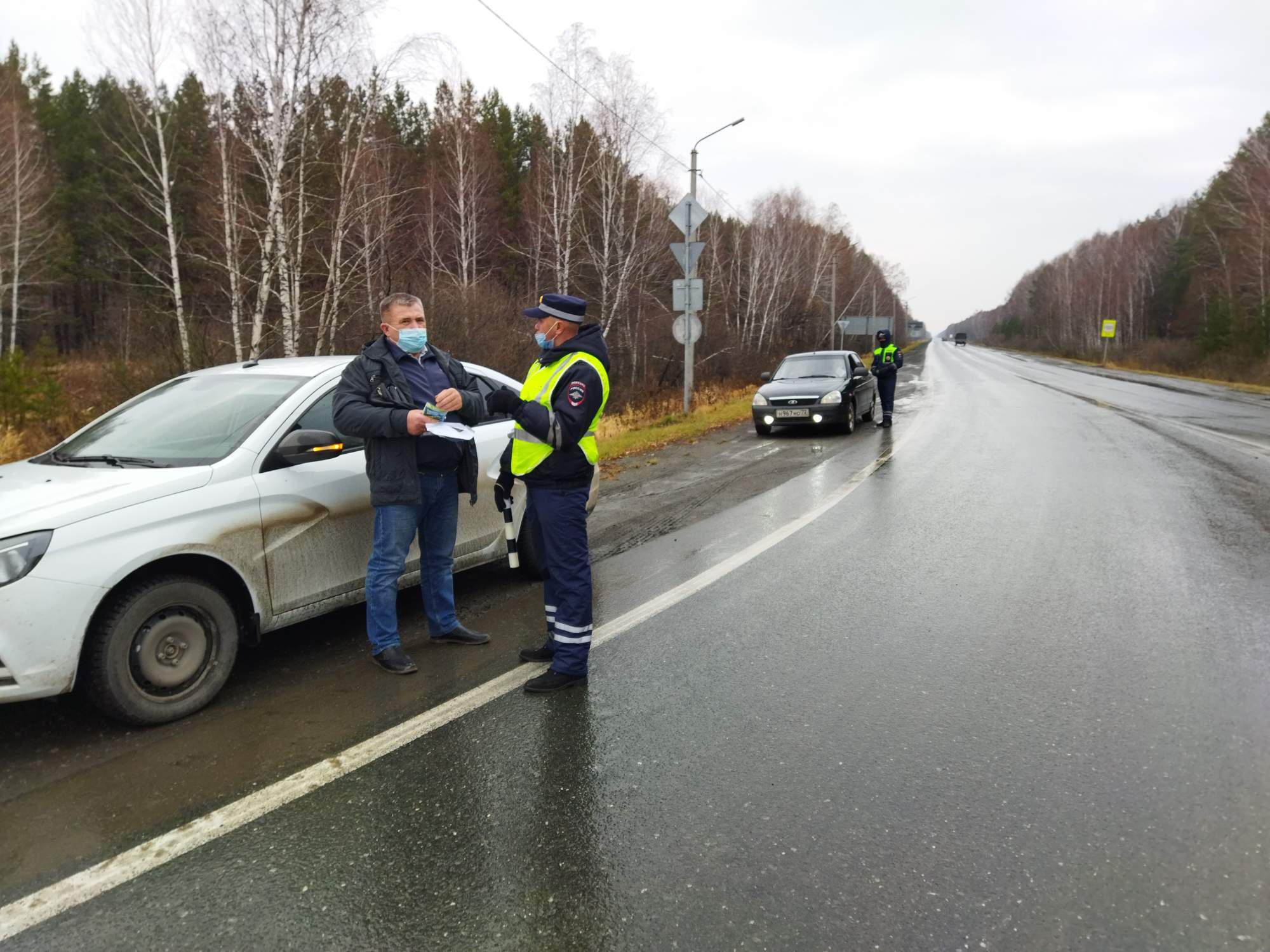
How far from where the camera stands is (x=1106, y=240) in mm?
90625

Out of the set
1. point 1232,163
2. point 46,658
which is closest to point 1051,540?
point 46,658

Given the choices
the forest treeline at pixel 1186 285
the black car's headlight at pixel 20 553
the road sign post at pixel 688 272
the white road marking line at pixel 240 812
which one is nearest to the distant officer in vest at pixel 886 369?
the road sign post at pixel 688 272

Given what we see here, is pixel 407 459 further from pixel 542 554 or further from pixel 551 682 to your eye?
pixel 551 682

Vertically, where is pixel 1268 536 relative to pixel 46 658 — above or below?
below

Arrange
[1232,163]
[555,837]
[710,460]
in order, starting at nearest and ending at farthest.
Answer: [555,837], [710,460], [1232,163]

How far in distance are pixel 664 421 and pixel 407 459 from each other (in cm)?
1422

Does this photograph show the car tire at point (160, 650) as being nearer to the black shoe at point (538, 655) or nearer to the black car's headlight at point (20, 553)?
the black car's headlight at point (20, 553)

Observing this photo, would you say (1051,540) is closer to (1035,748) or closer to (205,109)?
(1035,748)

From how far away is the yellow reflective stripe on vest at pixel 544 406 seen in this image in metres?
3.98

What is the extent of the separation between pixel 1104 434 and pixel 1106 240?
9182 centimetres

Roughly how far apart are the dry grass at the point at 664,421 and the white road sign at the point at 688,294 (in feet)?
7.93

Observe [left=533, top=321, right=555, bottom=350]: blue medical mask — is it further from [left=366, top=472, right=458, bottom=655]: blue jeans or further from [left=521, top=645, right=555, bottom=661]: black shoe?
[left=521, top=645, right=555, bottom=661]: black shoe

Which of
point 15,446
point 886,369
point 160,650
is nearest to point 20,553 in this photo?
point 160,650

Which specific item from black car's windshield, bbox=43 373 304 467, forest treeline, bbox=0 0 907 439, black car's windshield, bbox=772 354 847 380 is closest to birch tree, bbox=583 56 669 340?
forest treeline, bbox=0 0 907 439
